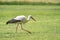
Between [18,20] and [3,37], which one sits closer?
[3,37]

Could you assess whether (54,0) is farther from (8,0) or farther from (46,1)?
(8,0)

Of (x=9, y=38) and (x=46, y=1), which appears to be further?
(x=46, y=1)

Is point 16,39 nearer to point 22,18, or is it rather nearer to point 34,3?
point 22,18

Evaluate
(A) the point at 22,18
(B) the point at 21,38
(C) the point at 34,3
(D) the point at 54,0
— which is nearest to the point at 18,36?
(B) the point at 21,38

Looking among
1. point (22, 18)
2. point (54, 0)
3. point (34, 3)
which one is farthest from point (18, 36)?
point (54, 0)

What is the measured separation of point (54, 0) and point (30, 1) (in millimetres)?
4080

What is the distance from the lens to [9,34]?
12.1 metres

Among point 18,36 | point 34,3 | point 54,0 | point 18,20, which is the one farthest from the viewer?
point 54,0

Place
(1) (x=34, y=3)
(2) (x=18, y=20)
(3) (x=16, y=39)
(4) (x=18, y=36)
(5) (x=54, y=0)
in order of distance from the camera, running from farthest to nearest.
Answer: (5) (x=54, y=0) < (1) (x=34, y=3) < (2) (x=18, y=20) < (4) (x=18, y=36) < (3) (x=16, y=39)

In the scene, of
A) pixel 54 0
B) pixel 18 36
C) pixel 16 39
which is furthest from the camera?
pixel 54 0

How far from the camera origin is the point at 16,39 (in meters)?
10.8

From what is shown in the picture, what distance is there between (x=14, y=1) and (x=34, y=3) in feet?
9.77

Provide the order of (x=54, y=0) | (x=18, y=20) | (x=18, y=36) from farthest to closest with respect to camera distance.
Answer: (x=54, y=0) < (x=18, y=20) < (x=18, y=36)

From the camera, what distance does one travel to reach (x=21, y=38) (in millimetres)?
11055
